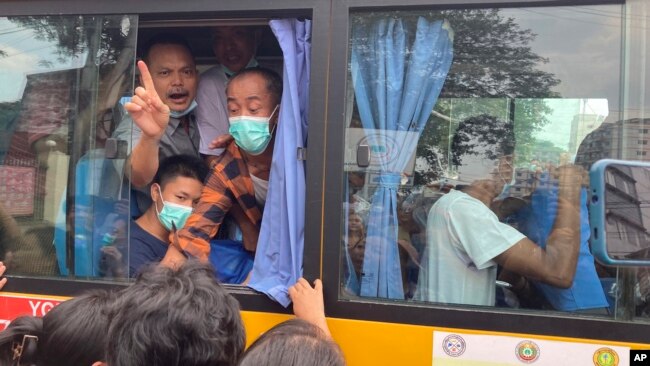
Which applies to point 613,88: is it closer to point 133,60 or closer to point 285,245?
point 285,245

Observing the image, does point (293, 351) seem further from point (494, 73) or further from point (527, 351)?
point (494, 73)

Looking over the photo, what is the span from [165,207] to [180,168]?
22cm

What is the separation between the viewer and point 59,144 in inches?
94.1

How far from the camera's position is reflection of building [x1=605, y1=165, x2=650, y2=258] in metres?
1.56

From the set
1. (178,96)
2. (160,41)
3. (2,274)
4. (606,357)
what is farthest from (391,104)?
(2,274)

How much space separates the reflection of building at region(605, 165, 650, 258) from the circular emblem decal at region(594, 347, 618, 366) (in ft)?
1.14

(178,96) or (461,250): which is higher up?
(178,96)

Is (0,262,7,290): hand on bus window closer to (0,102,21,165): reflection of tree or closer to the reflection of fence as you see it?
the reflection of fence

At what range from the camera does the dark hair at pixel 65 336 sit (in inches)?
56.7

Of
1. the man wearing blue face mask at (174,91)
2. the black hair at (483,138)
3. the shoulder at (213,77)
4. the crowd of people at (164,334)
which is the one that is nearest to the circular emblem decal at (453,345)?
→ the black hair at (483,138)

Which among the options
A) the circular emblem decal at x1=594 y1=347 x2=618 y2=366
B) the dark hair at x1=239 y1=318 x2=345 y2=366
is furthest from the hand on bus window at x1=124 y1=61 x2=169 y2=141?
the circular emblem decal at x1=594 y1=347 x2=618 y2=366

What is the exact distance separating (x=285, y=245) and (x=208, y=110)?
1156 mm

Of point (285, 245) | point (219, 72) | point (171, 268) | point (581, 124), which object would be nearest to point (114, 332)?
point (171, 268)

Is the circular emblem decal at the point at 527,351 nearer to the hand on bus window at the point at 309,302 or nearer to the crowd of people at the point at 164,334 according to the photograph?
the hand on bus window at the point at 309,302
